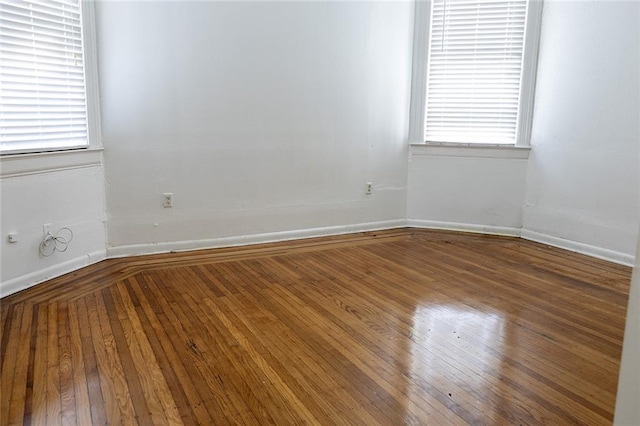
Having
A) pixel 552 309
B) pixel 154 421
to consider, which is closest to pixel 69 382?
pixel 154 421

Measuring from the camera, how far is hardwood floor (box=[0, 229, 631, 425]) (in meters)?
2.06

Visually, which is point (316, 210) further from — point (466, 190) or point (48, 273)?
point (48, 273)

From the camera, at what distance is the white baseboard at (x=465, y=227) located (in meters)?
4.93

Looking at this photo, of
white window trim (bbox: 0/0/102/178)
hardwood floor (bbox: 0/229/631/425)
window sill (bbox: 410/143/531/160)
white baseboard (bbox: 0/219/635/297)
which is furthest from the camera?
window sill (bbox: 410/143/531/160)

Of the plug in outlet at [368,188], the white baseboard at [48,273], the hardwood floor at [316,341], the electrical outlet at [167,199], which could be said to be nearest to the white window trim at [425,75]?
the plug in outlet at [368,188]

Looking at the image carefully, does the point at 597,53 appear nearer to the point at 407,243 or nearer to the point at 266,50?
the point at 407,243

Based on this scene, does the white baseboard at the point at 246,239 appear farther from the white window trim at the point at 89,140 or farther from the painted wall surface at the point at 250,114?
the white window trim at the point at 89,140

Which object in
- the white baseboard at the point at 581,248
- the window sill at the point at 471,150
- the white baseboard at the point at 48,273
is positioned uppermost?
the window sill at the point at 471,150

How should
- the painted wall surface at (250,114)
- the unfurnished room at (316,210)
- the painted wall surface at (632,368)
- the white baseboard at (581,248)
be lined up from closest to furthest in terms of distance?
the painted wall surface at (632,368)
the unfurnished room at (316,210)
the painted wall surface at (250,114)
the white baseboard at (581,248)

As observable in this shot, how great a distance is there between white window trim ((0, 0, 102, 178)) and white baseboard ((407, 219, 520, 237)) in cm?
305

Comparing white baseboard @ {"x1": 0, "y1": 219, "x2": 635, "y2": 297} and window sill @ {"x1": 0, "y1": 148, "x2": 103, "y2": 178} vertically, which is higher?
window sill @ {"x1": 0, "y1": 148, "x2": 103, "y2": 178}

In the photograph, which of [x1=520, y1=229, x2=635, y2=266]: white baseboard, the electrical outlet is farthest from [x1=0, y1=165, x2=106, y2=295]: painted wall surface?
[x1=520, y1=229, x2=635, y2=266]: white baseboard

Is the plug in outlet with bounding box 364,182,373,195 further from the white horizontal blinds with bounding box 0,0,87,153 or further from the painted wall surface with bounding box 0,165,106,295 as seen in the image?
the white horizontal blinds with bounding box 0,0,87,153

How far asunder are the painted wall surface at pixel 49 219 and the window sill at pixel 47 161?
0.03 meters
